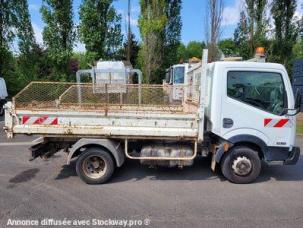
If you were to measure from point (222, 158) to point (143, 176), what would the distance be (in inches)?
60.5

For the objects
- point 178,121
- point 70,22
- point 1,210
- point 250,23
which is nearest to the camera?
point 1,210

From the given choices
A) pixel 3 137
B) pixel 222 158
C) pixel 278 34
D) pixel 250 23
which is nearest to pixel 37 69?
pixel 3 137

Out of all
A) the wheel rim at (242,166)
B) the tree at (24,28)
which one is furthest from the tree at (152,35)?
the wheel rim at (242,166)

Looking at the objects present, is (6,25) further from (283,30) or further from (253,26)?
(283,30)

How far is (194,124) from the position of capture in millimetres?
5418

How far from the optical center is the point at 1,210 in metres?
4.50

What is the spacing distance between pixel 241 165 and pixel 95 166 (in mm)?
2573

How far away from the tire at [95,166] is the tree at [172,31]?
63.1 feet

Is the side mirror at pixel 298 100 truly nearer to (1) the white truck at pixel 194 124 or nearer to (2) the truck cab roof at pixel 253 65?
(1) the white truck at pixel 194 124

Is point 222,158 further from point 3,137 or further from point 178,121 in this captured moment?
point 3,137

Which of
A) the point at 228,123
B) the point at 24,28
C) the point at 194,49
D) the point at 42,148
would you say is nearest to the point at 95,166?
the point at 42,148

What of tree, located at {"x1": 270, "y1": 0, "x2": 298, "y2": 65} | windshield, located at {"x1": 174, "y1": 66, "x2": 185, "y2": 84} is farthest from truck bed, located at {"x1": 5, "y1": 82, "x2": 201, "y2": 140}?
tree, located at {"x1": 270, "y1": 0, "x2": 298, "y2": 65}

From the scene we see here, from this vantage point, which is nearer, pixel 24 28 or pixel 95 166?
pixel 95 166

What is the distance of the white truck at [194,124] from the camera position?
543 cm
